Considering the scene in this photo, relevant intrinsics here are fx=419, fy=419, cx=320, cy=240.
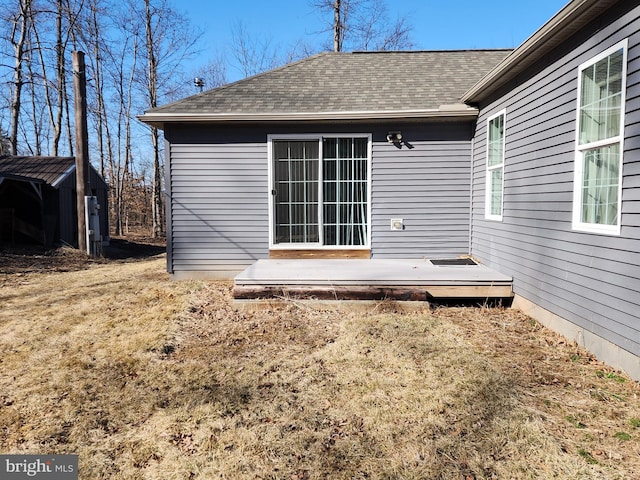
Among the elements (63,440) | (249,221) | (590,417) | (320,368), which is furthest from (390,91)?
(63,440)

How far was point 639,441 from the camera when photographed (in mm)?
2246

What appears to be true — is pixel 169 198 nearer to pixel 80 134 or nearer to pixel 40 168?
pixel 80 134

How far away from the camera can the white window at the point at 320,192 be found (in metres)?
6.41

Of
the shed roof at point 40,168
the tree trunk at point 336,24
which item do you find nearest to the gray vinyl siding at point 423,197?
the shed roof at point 40,168

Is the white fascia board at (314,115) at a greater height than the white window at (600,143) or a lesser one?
greater

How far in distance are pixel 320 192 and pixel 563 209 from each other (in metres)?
3.45

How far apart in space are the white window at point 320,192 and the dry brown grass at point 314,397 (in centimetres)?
200

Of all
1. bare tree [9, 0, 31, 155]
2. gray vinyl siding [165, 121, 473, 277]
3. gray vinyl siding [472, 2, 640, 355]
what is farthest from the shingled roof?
bare tree [9, 0, 31, 155]

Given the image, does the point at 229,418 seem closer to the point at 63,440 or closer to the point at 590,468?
the point at 63,440

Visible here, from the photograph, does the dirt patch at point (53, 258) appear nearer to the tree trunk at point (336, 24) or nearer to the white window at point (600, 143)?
the white window at point (600, 143)

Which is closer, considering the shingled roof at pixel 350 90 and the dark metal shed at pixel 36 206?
the shingled roof at pixel 350 90

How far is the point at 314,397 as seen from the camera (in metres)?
2.86

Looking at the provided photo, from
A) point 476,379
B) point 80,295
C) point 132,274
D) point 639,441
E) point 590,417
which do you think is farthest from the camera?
point 132,274

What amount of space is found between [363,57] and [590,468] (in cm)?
757
